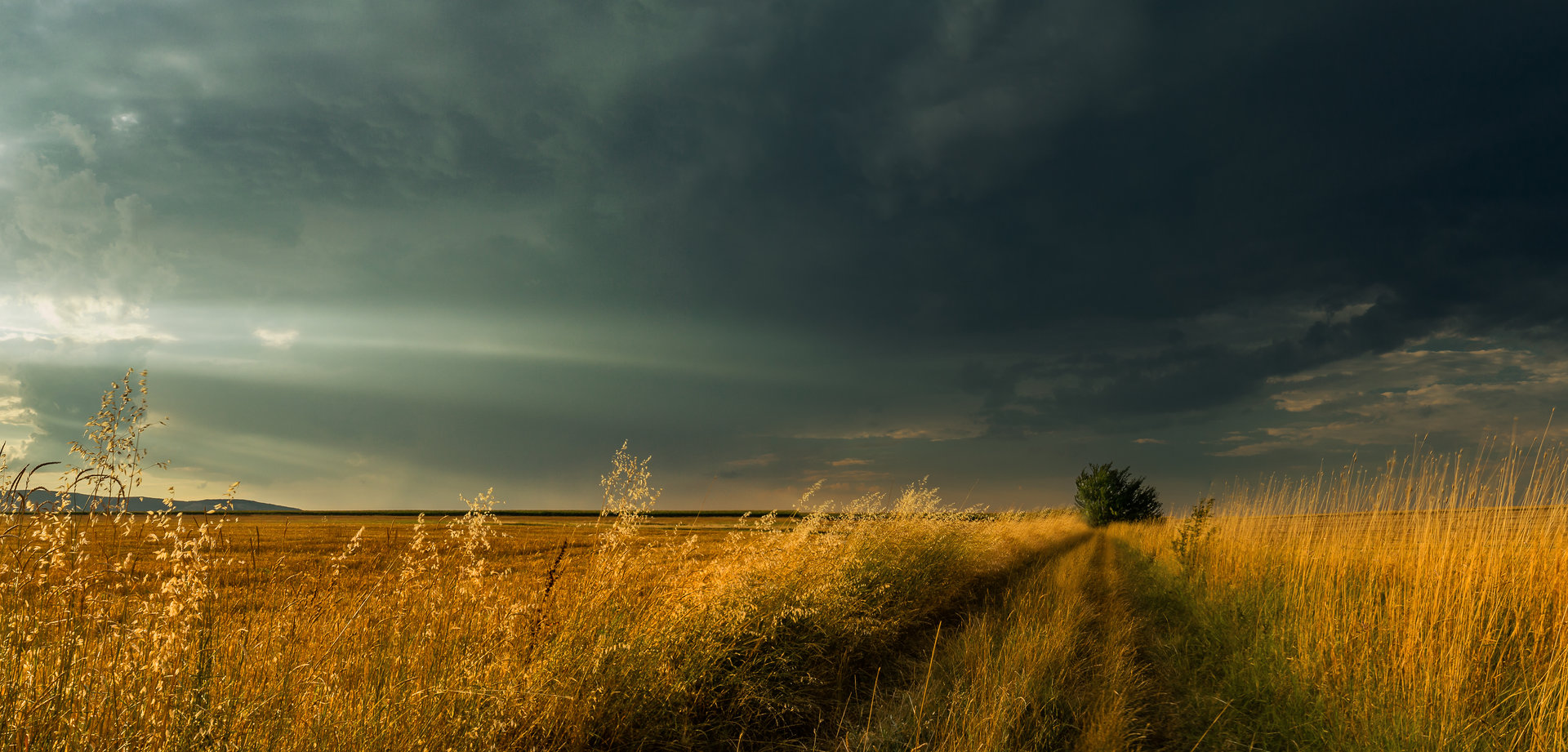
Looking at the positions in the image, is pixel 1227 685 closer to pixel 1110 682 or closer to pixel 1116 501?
pixel 1110 682

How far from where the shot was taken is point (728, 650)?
4934 mm

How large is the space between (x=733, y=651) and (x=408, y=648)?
2.31 metres

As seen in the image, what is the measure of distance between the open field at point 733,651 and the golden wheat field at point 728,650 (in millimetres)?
26

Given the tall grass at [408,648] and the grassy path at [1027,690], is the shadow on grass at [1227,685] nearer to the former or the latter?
the grassy path at [1027,690]

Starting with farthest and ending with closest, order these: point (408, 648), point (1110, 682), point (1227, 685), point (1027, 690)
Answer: point (1227, 685) → point (1110, 682) → point (1027, 690) → point (408, 648)

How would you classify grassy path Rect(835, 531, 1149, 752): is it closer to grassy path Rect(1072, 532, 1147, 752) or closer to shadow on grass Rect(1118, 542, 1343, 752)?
grassy path Rect(1072, 532, 1147, 752)

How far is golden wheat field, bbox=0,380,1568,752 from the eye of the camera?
300cm

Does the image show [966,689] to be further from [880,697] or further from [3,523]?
[3,523]

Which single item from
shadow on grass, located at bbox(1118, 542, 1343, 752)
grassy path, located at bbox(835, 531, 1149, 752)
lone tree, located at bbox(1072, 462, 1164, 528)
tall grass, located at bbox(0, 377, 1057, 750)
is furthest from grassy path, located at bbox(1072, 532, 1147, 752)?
lone tree, located at bbox(1072, 462, 1164, 528)

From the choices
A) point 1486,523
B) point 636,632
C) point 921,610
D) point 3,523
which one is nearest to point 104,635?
point 3,523

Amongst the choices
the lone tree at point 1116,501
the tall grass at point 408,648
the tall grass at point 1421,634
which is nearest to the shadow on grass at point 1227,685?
the tall grass at point 1421,634

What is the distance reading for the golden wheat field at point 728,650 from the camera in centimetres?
300

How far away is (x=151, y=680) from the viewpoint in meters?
2.76

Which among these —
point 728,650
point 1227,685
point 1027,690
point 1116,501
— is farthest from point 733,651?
point 1116,501
